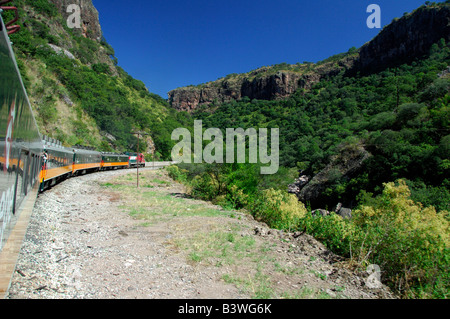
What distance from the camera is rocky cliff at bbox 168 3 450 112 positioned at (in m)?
88.3

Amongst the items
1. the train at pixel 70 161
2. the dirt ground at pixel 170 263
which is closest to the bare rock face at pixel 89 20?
the train at pixel 70 161

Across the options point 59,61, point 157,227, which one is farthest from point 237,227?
point 59,61

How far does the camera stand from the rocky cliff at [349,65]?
88.3m

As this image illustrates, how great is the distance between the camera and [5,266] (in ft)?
8.01

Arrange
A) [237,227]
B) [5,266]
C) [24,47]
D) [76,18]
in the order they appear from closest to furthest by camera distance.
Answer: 1. [5,266]
2. [237,227]
3. [24,47]
4. [76,18]

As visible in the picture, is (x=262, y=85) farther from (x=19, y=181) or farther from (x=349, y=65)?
(x=19, y=181)

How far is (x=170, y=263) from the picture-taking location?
198 inches

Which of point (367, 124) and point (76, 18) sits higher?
point (76, 18)

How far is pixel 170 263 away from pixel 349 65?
135 meters

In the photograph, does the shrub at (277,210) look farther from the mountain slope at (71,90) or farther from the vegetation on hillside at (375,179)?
the mountain slope at (71,90)

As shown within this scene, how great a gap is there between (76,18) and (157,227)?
86857 millimetres
